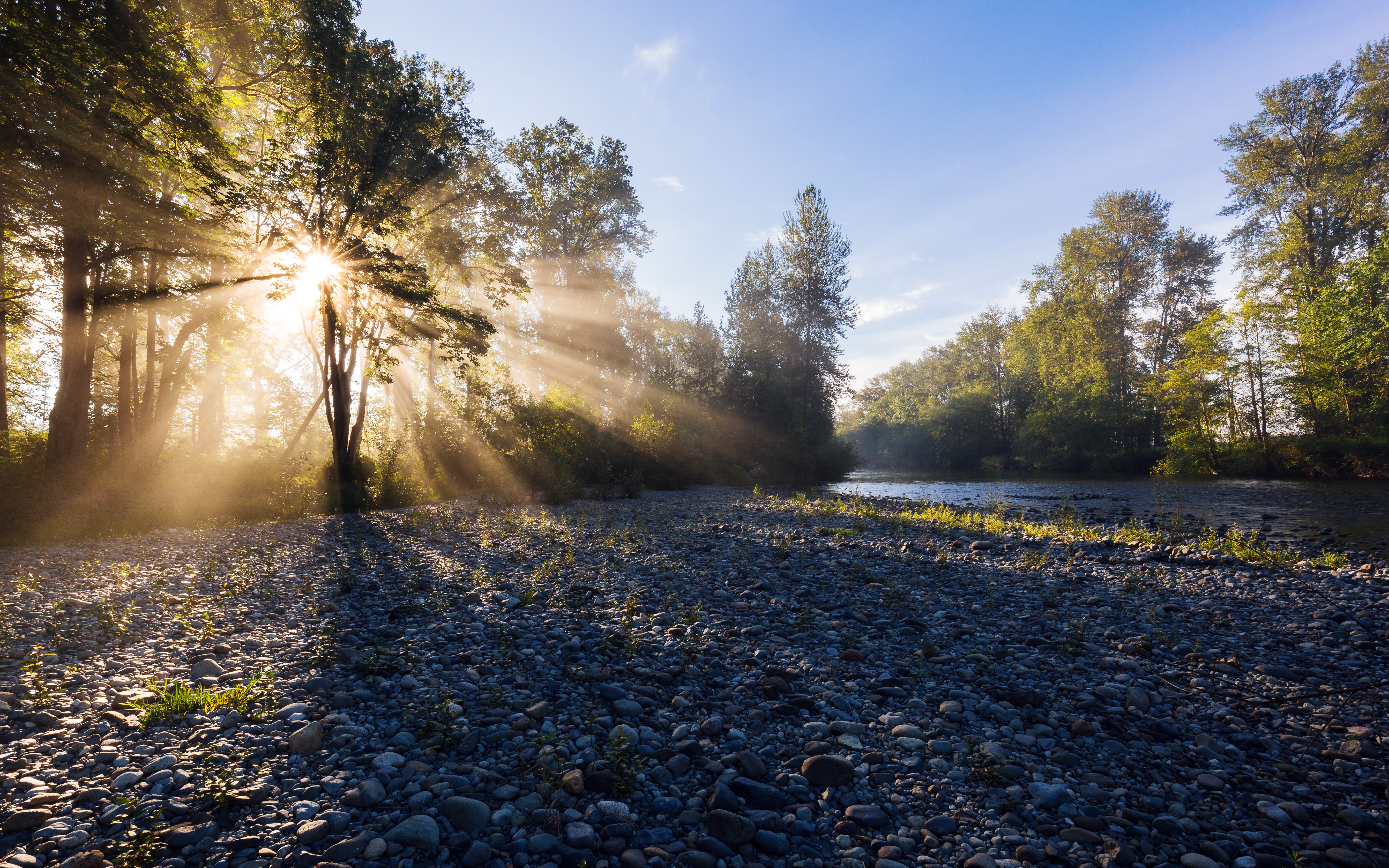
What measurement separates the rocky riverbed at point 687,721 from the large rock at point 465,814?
15mm

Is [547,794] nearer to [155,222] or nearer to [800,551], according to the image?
[800,551]

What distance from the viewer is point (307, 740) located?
3357mm

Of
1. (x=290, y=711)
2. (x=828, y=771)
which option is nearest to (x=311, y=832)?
(x=290, y=711)

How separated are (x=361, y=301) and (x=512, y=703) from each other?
19338 millimetres

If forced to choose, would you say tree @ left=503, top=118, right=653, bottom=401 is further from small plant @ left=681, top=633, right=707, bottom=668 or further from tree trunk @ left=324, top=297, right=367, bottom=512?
small plant @ left=681, top=633, right=707, bottom=668

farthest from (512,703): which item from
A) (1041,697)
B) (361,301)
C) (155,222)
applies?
(361,301)

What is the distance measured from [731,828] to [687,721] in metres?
1.24

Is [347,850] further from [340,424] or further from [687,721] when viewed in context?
[340,424]

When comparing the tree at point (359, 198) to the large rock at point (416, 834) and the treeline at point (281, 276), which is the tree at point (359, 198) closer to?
the treeline at point (281, 276)

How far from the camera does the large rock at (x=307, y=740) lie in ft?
10.9

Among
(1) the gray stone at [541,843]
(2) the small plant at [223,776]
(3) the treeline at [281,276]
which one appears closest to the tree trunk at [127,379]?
(3) the treeline at [281,276]

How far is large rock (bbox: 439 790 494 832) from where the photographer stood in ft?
9.12

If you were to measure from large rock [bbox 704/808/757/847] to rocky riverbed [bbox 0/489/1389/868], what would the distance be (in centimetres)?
2

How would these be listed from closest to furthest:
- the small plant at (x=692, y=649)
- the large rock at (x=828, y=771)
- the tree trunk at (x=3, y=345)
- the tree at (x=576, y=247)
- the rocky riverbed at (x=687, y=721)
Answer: the rocky riverbed at (x=687, y=721) → the large rock at (x=828, y=771) → the small plant at (x=692, y=649) → the tree trunk at (x=3, y=345) → the tree at (x=576, y=247)
